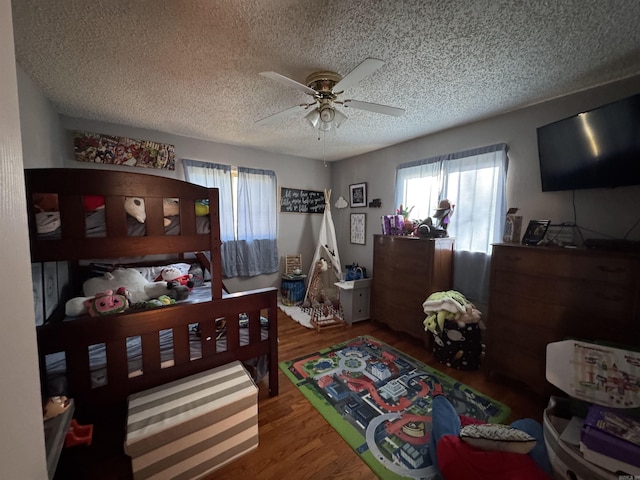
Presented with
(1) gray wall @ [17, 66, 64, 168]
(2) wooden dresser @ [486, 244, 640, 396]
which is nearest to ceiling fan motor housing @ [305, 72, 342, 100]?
(2) wooden dresser @ [486, 244, 640, 396]

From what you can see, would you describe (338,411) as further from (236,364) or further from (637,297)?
(637,297)

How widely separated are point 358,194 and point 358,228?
531 mm

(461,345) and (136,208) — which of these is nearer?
(136,208)

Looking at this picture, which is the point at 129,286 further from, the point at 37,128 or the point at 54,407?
the point at 37,128

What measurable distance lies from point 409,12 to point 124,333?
2172 mm

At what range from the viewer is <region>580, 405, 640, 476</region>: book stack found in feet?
3.24

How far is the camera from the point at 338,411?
1684 mm

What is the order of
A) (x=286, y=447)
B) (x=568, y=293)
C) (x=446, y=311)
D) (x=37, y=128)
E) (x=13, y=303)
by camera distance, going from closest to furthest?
(x=13, y=303) → (x=286, y=447) → (x=568, y=293) → (x=37, y=128) → (x=446, y=311)

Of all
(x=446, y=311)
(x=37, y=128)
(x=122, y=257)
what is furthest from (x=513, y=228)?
(x=37, y=128)

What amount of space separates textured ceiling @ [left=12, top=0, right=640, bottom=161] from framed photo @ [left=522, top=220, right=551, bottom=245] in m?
1.01

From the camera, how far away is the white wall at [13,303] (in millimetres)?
413

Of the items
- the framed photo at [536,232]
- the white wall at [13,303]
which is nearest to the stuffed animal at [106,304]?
the white wall at [13,303]

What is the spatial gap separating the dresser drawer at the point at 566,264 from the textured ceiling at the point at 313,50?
121 cm

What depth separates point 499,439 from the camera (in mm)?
1096
